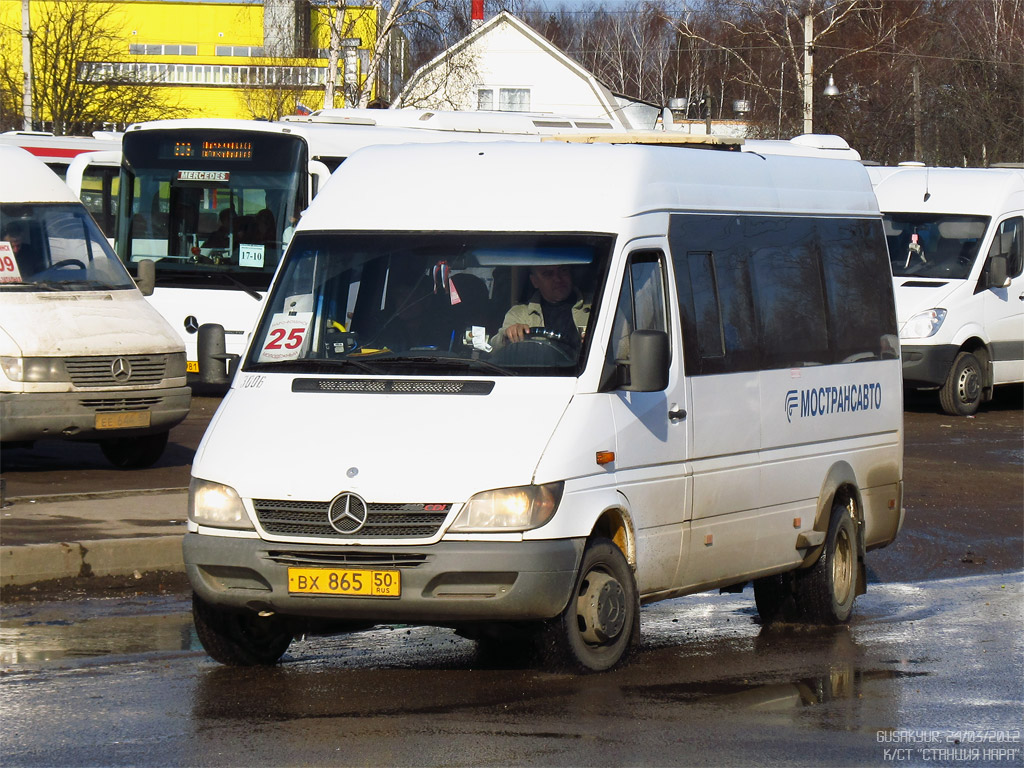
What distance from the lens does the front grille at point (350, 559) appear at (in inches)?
281

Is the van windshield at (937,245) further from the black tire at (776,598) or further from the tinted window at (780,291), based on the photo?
the black tire at (776,598)

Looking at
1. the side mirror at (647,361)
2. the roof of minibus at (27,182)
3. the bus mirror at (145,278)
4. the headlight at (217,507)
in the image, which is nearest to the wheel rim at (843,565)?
the side mirror at (647,361)

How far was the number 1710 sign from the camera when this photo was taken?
8.10 meters

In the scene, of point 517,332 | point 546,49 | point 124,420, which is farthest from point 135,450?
point 546,49

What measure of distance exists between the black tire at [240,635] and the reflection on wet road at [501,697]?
90 millimetres

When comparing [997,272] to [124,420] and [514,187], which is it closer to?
[124,420]

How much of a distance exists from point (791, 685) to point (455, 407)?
197 cm

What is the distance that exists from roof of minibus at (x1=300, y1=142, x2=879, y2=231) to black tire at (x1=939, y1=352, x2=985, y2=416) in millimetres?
13076

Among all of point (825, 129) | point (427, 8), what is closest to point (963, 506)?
point (427, 8)

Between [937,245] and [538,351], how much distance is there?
598 inches

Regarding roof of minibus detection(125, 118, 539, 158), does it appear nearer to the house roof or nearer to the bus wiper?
the bus wiper

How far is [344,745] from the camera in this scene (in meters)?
6.41

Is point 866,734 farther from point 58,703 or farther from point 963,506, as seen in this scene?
point 963,506

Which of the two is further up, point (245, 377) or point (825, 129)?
point (825, 129)
